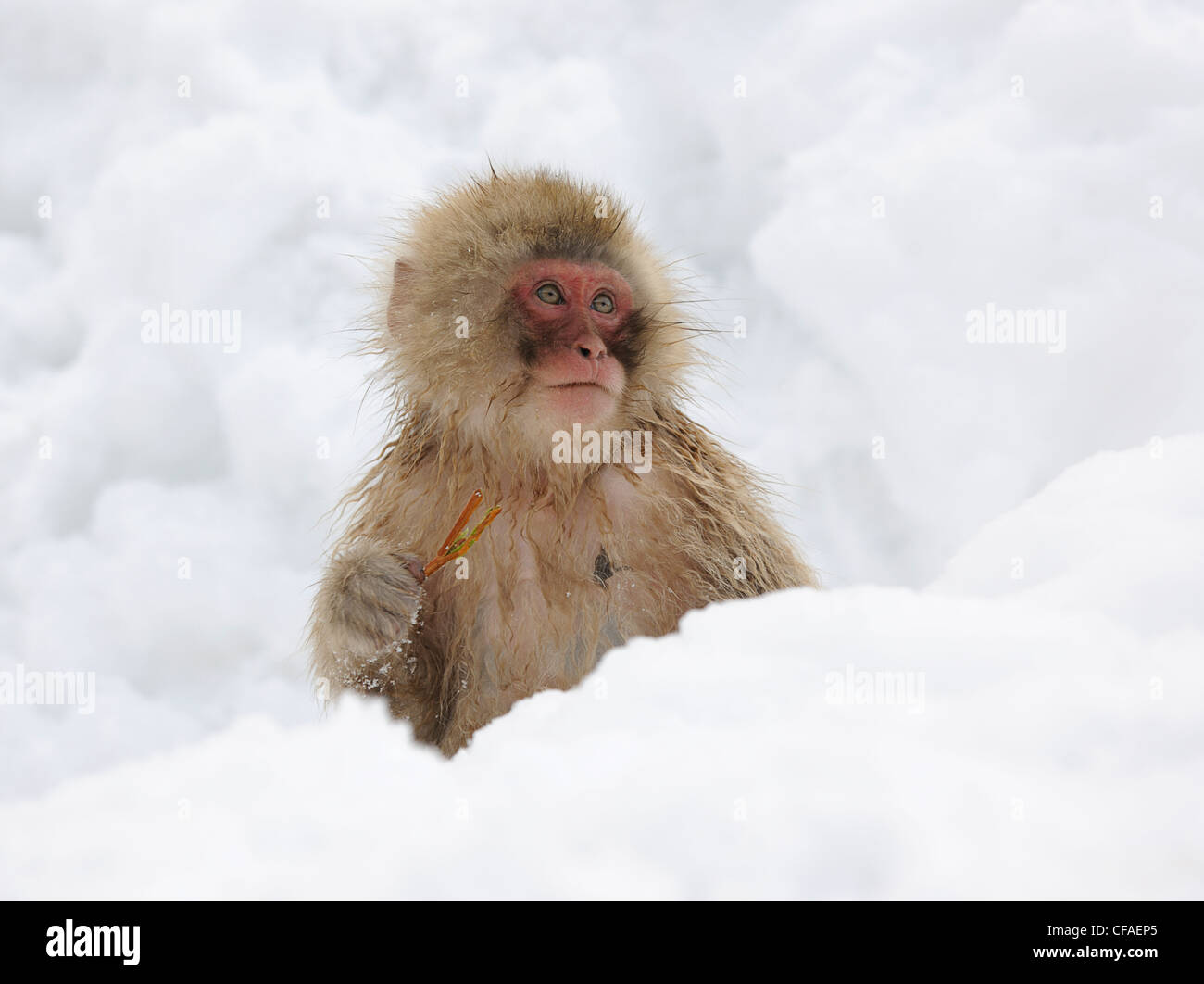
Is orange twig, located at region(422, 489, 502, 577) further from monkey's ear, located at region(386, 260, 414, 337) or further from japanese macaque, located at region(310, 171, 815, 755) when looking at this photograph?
monkey's ear, located at region(386, 260, 414, 337)

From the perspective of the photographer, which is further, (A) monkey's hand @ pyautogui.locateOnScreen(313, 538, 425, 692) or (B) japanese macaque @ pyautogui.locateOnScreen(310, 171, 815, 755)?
(B) japanese macaque @ pyautogui.locateOnScreen(310, 171, 815, 755)

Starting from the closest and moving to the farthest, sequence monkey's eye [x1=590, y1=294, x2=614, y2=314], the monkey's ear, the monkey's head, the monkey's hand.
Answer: the monkey's hand, the monkey's head, monkey's eye [x1=590, y1=294, x2=614, y2=314], the monkey's ear

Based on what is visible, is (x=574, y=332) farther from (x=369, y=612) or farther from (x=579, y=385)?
Answer: (x=369, y=612)

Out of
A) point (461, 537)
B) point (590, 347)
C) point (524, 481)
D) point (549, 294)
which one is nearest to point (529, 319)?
point (549, 294)

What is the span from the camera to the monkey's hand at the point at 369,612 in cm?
365

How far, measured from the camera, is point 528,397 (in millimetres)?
3770

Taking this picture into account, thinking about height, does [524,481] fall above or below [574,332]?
below

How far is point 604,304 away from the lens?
3.96m

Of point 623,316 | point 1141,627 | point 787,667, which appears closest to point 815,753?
point 787,667

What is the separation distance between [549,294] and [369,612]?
1.19 m

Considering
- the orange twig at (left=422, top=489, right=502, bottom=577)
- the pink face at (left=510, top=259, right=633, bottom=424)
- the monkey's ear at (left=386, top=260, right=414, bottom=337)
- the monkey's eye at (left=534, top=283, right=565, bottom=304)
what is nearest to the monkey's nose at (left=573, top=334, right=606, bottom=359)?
the pink face at (left=510, top=259, right=633, bottom=424)

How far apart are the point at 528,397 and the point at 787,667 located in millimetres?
1723

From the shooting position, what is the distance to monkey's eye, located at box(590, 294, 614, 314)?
155 inches

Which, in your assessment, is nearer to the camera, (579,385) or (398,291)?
(579,385)
